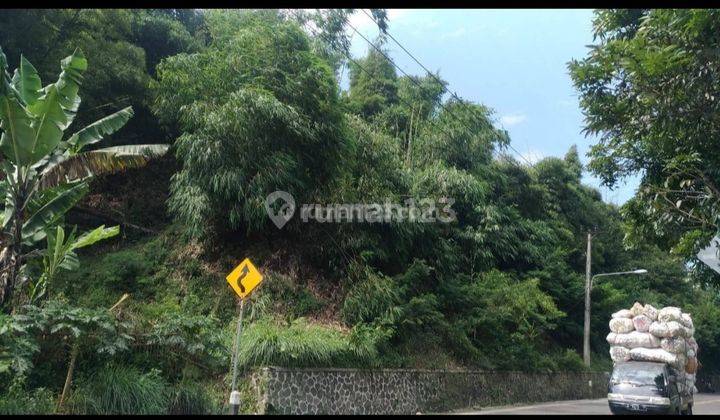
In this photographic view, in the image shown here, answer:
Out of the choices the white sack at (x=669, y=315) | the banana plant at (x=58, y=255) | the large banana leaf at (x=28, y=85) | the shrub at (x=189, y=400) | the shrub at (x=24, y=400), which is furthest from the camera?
the white sack at (x=669, y=315)

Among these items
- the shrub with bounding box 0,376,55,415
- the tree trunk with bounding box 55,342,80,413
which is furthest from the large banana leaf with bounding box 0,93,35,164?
the shrub with bounding box 0,376,55,415

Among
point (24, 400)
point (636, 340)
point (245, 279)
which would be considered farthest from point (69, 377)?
point (636, 340)

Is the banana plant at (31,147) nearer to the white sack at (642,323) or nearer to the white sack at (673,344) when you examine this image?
the white sack at (642,323)

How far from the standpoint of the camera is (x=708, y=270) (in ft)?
54.5

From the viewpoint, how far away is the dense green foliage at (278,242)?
12750 mm

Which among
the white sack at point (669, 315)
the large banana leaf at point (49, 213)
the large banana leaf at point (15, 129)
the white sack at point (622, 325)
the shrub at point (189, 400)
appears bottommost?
the shrub at point (189, 400)

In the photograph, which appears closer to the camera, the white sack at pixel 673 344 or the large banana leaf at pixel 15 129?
the large banana leaf at pixel 15 129

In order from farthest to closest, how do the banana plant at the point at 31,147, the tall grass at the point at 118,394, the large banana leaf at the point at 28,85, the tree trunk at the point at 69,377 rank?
the large banana leaf at the point at 28,85
the banana plant at the point at 31,147
the tall grass at the point at 118,394
the tree trunk at the point at 69,377

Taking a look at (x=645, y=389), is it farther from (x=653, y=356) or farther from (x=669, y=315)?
(x=669, y=315)

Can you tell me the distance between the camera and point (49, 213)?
539 inches

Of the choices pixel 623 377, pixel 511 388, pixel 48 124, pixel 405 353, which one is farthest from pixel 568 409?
pixel 48 124

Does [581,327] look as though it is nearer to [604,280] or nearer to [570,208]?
[604,280]

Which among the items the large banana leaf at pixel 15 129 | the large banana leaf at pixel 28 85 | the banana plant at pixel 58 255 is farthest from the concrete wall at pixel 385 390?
the large banana leaf at pixel 28 85

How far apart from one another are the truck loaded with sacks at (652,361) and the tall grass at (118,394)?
35.9ft
